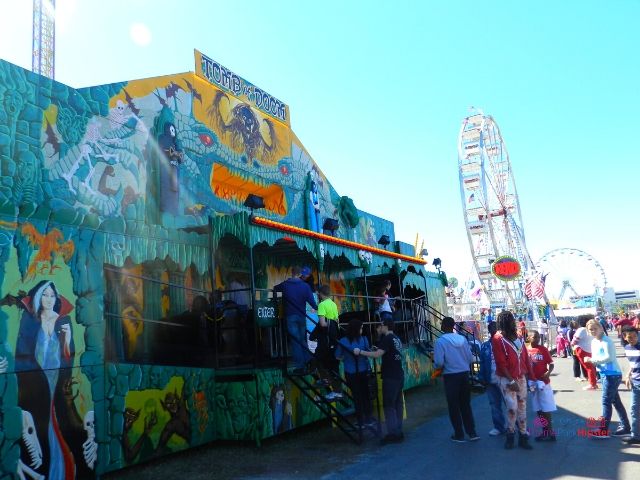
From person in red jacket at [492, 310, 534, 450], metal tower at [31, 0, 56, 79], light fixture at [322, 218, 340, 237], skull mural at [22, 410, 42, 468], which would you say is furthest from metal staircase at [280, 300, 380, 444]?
metal tower at [31, 0, 56, 79]

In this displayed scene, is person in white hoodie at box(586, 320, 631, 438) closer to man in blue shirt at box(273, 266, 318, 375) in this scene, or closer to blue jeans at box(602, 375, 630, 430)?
blue jeans at box(602, 375, 630, 430)

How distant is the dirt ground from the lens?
20.8 ft

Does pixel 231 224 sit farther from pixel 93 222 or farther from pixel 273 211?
pixel 273 211

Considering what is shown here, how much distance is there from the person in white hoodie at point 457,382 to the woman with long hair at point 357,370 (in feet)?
3.74

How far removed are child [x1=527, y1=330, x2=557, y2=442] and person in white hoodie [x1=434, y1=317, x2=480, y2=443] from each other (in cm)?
87

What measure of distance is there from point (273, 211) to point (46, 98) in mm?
6090

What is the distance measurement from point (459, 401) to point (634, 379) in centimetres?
223

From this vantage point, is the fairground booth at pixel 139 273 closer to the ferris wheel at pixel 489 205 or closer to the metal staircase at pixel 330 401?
the metal staircase at pixel 330 401

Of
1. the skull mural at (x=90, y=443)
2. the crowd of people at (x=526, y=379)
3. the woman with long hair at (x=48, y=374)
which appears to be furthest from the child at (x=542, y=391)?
the woman with long hair at (x=48, y=374)

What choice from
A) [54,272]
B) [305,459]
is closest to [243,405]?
[305,459]

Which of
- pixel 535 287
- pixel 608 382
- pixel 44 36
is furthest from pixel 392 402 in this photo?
pixel 44 36

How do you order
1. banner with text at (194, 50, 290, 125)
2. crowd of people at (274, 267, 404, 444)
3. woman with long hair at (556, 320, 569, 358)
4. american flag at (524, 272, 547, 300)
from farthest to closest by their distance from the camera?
1. american flag at (524, 272, 547, 300)
2. woman with long hair at (556, 320, 569, 358)
3. banner with text at (194, 50, 290, 125)
4. crowd of people at (274, 267, 404, 444)

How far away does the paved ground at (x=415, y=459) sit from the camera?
5645mm

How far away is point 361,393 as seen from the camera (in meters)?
7.82
